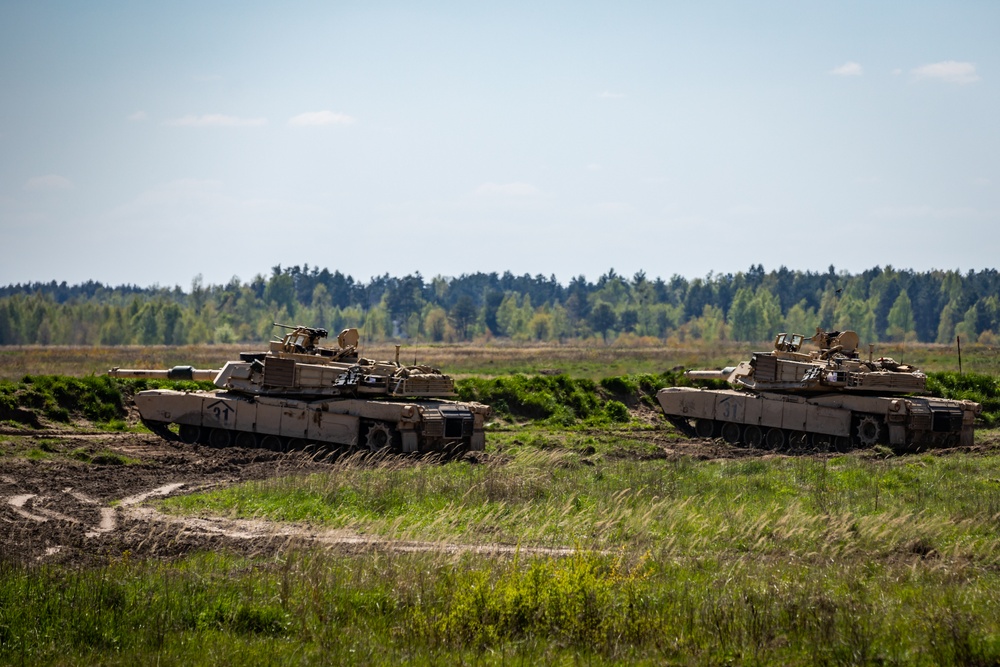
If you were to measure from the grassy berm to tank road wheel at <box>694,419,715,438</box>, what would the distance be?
11909 mm

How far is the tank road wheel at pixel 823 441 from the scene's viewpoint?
28.4 m

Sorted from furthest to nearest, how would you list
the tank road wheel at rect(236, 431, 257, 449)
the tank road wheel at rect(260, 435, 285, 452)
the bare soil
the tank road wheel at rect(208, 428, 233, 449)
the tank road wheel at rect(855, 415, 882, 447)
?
the tank road wheel at rect(208, 428, 233, 449) → the tank road wheel at rect(236, 431, 257, 449) → the tank road wheel at rect(855, 415, 882, 447) → the tank road wheel at rect(260, 435, 285, 452) → the bare soil

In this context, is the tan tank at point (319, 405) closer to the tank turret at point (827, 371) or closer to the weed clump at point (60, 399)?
the weed clump at point (60, 399)

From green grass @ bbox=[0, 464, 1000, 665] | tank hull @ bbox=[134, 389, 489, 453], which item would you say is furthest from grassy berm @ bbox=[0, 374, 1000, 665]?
tank hull @ bbox=[134, 389, 489, 453]

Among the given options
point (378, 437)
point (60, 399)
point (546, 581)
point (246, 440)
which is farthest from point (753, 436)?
point (546, 581)

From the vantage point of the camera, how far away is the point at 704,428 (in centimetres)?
3272

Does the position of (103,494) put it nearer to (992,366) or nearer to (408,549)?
(408,549)

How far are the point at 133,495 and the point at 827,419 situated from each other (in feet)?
56.6

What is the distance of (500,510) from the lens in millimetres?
16281

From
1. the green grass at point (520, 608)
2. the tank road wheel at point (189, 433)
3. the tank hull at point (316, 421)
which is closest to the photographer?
the green grass at point (520, 608)

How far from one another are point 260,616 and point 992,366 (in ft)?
175

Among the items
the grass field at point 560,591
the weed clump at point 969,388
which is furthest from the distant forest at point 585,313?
the grass field at point 560,591

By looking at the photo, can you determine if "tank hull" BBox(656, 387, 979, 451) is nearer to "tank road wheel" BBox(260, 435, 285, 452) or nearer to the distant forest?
"tank road wheel" BBox(260, 435, 285, 452)

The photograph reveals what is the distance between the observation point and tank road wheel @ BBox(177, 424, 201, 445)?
1136 inches
